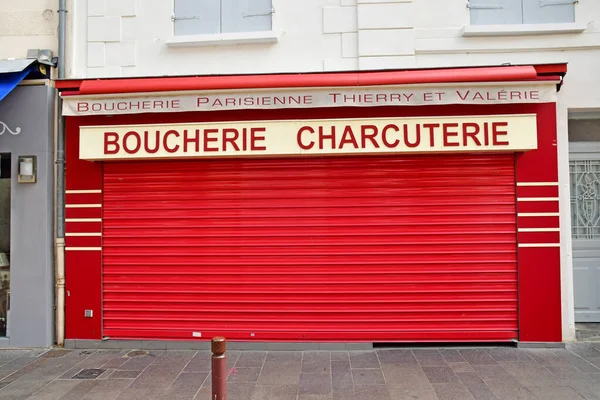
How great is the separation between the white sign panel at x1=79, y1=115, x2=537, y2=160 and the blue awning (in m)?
1.15

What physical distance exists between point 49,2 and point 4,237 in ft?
11.9

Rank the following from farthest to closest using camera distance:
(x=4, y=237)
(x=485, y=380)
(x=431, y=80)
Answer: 1. (x=4, y=237)
2. (x=431, y=80)
3. (x=485, y=380)

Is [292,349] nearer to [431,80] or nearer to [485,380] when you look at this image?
[485,380]

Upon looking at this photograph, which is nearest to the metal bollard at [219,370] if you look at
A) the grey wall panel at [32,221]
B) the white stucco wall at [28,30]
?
the grey wall panel at [32,221]

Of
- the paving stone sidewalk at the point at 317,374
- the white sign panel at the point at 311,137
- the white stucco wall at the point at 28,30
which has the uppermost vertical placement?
the white stucco wall at the point at 28,30

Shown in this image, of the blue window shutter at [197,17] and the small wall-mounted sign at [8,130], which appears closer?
the small wall-mounted sign at [8,130]

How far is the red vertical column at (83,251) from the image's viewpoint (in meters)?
6.24

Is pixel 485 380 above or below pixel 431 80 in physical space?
below

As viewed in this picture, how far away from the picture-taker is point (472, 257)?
19.7 ft

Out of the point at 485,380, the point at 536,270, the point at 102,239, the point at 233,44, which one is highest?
the point at 233,44

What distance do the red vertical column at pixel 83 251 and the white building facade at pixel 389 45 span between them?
1583 mm

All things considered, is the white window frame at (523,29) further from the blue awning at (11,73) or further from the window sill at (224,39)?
the blue awning at (11,73)

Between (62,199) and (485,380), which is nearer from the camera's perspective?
(485,380)

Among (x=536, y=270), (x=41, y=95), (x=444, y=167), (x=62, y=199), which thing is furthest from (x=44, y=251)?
(x=536, y=270)
